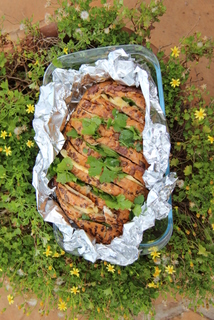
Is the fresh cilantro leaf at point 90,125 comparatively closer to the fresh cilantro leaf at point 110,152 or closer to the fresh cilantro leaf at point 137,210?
the fresh cilantro leaf at point 110,152

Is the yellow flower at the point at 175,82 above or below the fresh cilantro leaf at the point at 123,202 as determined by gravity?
above

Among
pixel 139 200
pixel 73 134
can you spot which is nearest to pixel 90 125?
pixel 73 134

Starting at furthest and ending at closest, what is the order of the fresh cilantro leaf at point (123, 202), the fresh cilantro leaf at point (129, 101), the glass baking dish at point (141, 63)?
the glass baking dish at point (141, 63) → the fresh cilantro leaf at point (129, 101) → the fresh cilantro leaf at point (123, 202)

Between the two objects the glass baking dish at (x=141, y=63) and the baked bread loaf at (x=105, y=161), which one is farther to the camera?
the glass baking dish at (x=141, y=63)

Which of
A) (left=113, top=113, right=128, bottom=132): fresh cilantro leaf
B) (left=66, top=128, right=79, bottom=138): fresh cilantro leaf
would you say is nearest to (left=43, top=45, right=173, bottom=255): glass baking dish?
(left=113, top=113, right=128, bottom=132): fresh cilantro leaf

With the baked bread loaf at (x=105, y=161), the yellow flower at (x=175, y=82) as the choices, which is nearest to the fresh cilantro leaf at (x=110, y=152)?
the baked bread loaf at (x=105, y=161)

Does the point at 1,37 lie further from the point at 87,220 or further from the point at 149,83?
the point at 87,220
